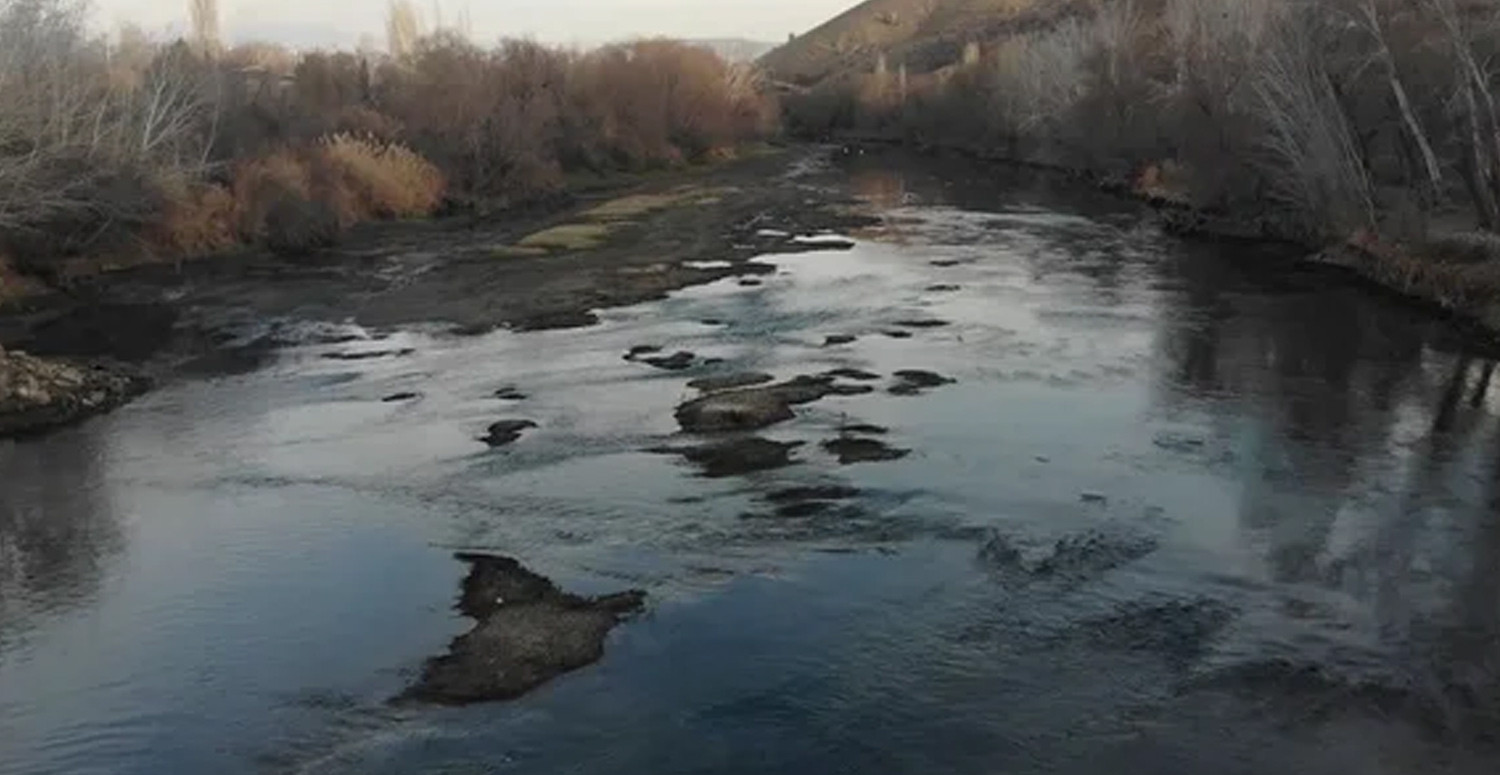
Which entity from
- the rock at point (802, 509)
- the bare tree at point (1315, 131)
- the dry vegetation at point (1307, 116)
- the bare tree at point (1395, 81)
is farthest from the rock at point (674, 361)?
the bare tree at point (1315, 131)

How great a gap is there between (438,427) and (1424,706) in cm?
1520

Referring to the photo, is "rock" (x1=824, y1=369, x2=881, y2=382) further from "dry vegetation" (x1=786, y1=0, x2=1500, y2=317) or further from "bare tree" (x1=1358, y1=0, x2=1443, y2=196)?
"bare tree" (x1=1358, y1=0, x2=1443, y2=196)

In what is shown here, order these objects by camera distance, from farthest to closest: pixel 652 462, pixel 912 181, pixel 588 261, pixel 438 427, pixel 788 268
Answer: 1. pixel 912 181
2. pixel 588 261
3. pixel 788 268
4. pixel 438 427
5. pixel 652 462

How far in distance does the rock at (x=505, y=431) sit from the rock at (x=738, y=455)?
2604 mm

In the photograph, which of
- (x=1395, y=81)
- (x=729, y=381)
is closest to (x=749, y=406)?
(x=729, y=381)

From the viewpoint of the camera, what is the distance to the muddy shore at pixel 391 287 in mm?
29328

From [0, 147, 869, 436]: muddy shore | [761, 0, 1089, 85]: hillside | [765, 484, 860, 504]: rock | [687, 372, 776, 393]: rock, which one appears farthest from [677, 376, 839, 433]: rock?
[761, 0, 1089, 85]: hillside

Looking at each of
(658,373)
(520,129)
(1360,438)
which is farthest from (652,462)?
(520,129)

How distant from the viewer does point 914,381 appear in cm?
2445

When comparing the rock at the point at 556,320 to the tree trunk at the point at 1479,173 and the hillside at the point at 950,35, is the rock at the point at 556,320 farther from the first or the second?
the hillside at the point at 950,35

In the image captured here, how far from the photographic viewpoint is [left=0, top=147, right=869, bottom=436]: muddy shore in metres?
29.3

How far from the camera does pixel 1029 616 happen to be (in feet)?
47.0

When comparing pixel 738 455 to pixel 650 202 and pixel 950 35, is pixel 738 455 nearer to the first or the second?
pixel 650 202

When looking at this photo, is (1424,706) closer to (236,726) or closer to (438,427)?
(236,726)
